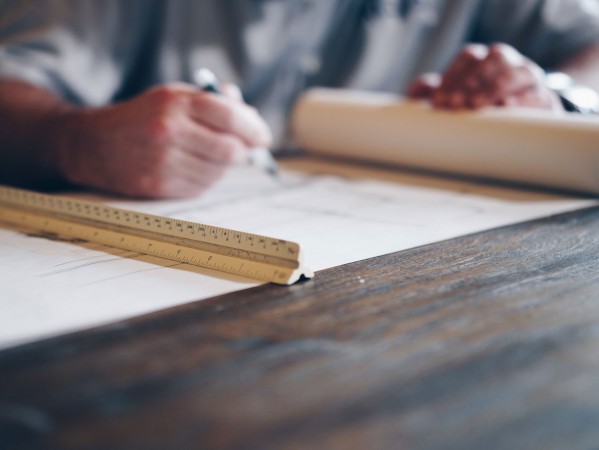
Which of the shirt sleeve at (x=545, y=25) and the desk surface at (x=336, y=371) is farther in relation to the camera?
the shirt sleeve at (x=545, y=25)

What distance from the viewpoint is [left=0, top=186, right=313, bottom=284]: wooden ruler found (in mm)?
772

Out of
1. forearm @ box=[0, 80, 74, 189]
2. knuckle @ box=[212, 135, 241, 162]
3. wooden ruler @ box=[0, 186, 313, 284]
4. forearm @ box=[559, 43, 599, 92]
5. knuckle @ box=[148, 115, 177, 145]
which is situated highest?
forearm @ box=[559, 43, 599, 92]

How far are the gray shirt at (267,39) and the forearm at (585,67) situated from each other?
0.18ft

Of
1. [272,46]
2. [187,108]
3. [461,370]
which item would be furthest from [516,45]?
[461,370]

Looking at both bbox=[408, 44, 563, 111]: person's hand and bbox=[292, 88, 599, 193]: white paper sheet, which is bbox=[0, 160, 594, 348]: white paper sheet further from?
bbox=[408, 44, 563, 111]: person's hand

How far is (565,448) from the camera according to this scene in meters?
0.42

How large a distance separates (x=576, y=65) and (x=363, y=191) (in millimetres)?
881

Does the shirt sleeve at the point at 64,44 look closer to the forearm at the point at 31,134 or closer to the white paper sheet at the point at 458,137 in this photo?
the forearm at the point at 31,134

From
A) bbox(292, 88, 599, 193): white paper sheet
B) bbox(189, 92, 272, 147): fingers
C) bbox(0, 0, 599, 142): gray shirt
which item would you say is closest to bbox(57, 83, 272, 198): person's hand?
bbox(189, 92, 272, 147): fingers

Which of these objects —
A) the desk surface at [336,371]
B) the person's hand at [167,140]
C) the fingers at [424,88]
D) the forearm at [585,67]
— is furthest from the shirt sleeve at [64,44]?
the forearm at [585,67]

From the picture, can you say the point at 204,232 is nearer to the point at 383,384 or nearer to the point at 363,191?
the point at 383,384

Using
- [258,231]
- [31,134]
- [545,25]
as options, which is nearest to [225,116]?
[258,231]

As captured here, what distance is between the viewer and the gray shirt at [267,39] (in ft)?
4.51

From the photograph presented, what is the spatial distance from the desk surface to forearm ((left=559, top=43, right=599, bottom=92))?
1.15 meters
